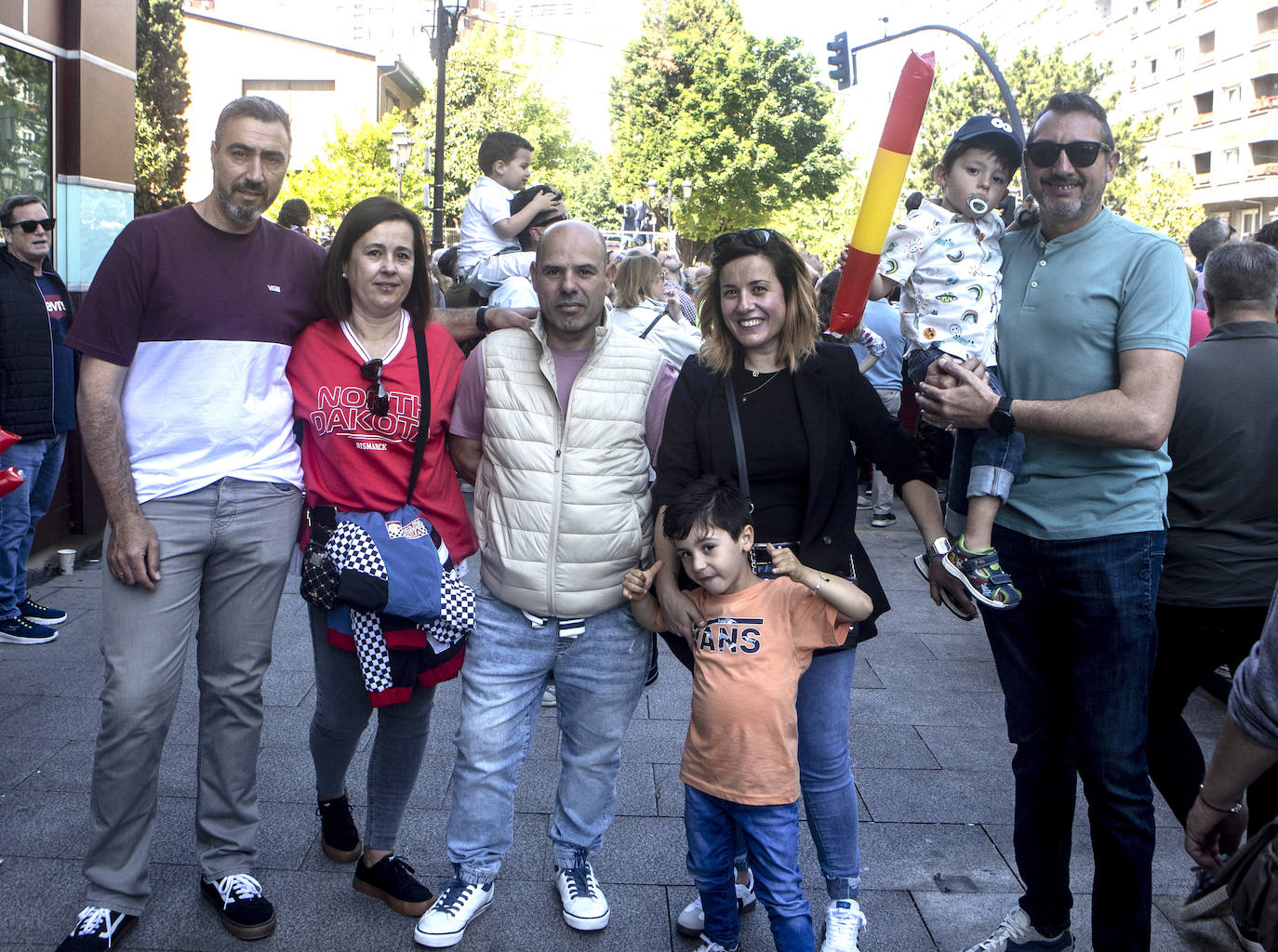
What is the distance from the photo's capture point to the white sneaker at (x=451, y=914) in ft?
10.6

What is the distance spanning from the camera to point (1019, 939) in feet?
10.4

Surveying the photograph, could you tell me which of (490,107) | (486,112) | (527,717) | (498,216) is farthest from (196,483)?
(490,107)

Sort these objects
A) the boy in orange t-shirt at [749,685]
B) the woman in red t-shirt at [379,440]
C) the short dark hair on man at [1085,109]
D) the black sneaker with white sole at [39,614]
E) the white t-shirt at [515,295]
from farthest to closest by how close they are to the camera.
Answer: the black sneaker with white sole at [39,614]
the white t-shirt at [515,295]
the woman in red t-shirt at [379,440]
the boy in orange t-shirt at [749,685]
the short dark hair on man at [1085,109]

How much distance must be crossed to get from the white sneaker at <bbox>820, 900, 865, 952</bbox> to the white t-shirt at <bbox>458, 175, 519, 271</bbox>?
3708 mm

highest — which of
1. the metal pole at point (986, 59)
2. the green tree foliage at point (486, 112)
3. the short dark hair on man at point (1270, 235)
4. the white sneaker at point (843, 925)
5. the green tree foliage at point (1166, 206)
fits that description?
the green tree foliage at point (486, 112)

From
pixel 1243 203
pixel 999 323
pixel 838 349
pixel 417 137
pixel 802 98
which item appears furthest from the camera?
pixel 1243 203

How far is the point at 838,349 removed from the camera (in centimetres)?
321

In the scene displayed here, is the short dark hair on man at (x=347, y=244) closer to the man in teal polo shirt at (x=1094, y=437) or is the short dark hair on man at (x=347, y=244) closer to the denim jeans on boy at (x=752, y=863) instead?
the man in teal polo shirt at (x=1094, y=437)

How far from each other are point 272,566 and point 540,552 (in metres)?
0.81

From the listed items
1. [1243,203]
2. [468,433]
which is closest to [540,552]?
[468,433]

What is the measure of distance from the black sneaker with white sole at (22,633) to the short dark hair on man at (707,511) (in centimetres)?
432

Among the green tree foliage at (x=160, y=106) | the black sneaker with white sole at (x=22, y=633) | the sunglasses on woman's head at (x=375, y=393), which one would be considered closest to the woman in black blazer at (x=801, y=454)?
the sunglasses on woman's head at (x=375, y=393)

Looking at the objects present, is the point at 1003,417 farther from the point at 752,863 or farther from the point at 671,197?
the point at 671,197

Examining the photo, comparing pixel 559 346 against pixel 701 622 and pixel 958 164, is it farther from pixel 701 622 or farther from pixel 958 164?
pixel 958 164
